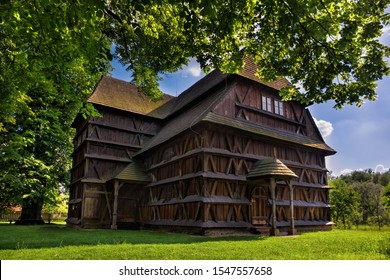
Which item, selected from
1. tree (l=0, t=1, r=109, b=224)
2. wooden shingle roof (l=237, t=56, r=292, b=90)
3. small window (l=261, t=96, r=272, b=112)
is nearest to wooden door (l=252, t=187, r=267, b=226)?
small window (l=261, t=96, r=272, b=112)

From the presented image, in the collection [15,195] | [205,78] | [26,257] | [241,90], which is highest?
[205,78]

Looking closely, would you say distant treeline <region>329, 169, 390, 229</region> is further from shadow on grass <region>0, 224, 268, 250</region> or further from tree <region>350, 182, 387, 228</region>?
shadow on grass <region>0, 224, 268, 250</region>

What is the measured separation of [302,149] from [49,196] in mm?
21124

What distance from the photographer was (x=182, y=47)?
30.7 feet

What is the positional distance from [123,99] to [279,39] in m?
18.2

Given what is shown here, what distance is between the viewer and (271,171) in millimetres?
14641

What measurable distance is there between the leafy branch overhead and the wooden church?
601cm

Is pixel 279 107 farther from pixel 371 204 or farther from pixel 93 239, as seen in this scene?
pixel 371 204

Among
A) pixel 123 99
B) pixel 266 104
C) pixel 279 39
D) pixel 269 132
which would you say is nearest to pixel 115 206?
pixel 123 99

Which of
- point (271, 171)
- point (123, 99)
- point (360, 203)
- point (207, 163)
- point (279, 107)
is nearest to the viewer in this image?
point (271, 171)

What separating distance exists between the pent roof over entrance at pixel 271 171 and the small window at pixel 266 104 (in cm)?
442

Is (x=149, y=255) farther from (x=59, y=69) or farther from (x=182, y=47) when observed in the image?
(x=182, y=47)

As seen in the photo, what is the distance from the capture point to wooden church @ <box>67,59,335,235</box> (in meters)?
15.2

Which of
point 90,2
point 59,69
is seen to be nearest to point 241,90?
point 59,69
